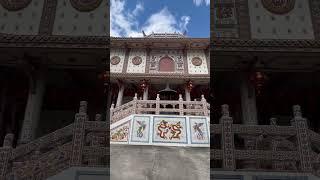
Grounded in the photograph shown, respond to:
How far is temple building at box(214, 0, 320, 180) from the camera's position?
20.6 feet

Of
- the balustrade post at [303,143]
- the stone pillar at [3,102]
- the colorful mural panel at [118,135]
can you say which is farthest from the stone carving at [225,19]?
the stone pillar at [3,102]

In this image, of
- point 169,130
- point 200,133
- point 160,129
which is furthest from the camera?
point 160,129

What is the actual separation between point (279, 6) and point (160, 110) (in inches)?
147

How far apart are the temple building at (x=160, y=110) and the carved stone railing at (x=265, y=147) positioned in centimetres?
69

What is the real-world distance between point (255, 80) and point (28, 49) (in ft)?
17.5

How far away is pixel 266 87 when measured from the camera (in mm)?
10227

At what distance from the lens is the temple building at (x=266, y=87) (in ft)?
20.6

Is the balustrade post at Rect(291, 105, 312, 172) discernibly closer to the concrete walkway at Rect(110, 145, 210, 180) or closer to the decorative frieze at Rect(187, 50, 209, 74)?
the decorative frieze at Rect(187, 50, 209, 74)

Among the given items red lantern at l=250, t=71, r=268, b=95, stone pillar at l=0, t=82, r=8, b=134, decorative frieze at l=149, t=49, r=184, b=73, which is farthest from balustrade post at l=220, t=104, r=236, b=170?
stone pillar at l=0, t=82, r=8, b=134

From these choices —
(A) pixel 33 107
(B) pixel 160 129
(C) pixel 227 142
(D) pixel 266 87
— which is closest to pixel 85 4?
(A) pixel 33 107

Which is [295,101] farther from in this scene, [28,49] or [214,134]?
[28,49]

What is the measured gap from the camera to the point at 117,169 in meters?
2.67

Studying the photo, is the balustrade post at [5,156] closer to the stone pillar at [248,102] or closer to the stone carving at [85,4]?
the stone carving at [85,4]

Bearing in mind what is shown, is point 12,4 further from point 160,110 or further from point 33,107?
point 160,110
